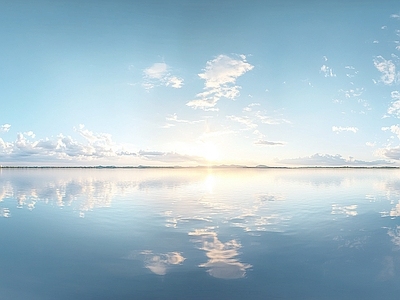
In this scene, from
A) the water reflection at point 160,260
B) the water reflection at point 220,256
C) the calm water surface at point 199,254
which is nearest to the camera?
the calm water surface at point 199,254

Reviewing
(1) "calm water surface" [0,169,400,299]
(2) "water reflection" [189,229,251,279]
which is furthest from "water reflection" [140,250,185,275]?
(2) "water reflection" [189,229,251,279]

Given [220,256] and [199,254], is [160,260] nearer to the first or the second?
[199,254]

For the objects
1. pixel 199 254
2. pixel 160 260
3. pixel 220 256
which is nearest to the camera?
pixel 160 260

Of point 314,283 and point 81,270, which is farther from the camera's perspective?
point 81,270

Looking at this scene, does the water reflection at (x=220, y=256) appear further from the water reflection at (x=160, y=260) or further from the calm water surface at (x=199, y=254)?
the water reflection at (x=160, y=260)

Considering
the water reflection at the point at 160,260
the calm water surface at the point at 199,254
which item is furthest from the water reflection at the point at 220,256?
the water reflection at the point at 160,260

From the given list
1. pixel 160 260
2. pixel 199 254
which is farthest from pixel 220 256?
pixel 160 260

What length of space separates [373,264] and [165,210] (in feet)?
78.7

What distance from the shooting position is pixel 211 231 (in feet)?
86.7

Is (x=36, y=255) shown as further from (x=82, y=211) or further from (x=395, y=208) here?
(x=395, y=208)

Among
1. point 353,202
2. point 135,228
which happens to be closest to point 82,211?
point 135,228

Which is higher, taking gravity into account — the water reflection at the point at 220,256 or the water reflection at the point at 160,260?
the water reflection at the point at 220,256

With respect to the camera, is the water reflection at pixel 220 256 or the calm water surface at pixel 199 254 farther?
the water reflection at pixel 220 256

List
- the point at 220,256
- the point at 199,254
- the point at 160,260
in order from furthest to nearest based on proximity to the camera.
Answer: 1. the point at 199,254
2. the point at 220,256
3. the point at 160,260
